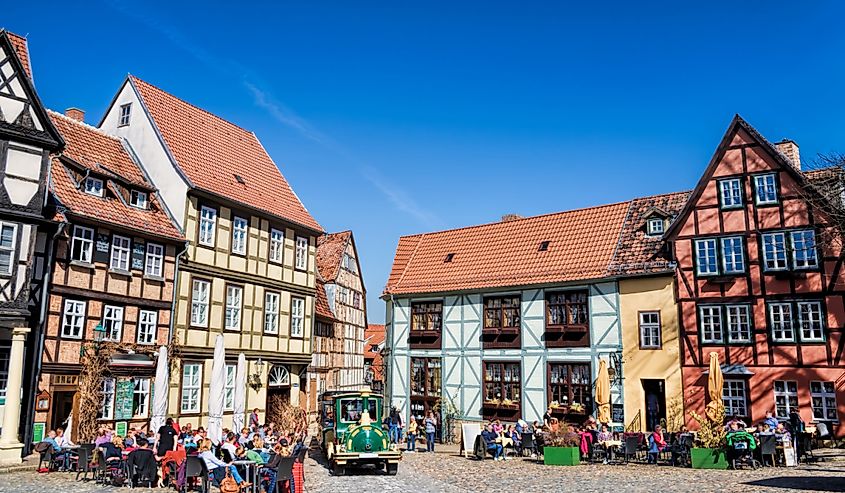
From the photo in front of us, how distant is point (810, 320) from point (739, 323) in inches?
84.5

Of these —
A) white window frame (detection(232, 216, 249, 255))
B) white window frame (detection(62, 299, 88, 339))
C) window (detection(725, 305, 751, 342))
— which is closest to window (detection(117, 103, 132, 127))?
white window frame (detection(232, 216, 249, 255))

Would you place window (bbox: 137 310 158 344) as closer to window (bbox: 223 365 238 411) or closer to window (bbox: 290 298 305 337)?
window (bbox: 223 365 238 411)

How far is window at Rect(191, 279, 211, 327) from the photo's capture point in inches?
936

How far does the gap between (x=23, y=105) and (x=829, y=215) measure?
2437cm

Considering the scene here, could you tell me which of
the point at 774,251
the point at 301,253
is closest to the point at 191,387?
the point at 301,253

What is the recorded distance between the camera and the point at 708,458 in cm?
1855

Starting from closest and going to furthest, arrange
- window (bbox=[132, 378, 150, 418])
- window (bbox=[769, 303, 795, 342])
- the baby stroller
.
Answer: the baby stroller < window (bbox=[132, 378, 150, 418]) < window (bbox=[769, 303, 795, 342])

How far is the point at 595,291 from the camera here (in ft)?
87.2

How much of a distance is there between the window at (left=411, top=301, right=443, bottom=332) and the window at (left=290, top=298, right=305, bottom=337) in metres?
5.44

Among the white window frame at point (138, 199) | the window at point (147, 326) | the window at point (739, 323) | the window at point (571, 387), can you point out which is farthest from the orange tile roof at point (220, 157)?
the window at point (739, 323)

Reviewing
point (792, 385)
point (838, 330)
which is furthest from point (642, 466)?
point (838, 330)

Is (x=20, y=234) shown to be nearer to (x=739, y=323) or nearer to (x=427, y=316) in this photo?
(x=427, y=316)

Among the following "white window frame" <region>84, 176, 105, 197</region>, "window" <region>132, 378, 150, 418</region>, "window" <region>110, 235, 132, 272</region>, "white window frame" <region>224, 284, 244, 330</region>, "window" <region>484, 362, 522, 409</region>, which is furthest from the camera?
"window" <region>484, 362, 522, 409</region>

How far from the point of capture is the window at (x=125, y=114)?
85.7ft
